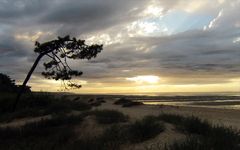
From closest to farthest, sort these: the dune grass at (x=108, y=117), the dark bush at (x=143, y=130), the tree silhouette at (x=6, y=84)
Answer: the dark bush at (x=143, y=130)
the dune grass at (x=108, y=117)
the tree silhouette at (x=6, y=84)

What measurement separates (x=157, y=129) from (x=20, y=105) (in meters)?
18.4

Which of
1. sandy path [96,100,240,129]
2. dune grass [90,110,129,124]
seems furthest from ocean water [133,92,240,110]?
dune grass [90,110,129,124]

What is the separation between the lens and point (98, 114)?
21.2 meters

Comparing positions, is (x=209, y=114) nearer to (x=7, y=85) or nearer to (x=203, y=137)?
(x=203, y=137)

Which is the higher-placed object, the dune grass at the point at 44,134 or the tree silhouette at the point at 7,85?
the tree silhouette at the point at 7,85

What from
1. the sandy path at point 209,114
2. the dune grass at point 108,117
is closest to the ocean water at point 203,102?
the sandy path at point 209,114

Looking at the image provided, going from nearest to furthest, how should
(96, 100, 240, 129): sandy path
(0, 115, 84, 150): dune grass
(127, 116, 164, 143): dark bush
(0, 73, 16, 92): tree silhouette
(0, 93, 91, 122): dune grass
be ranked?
(127, 116, 164, 143): dark bush, (0, 115, 84, 150): dune grass, (96, 100, 240, 129): sandy path, (0, 93, 91, 122): dune grass, (0, 73, 16, 92): tree silhouette

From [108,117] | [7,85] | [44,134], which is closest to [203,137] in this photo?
[108,117]

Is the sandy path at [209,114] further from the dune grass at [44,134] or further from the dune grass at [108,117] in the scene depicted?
the dune grass at [44,134]

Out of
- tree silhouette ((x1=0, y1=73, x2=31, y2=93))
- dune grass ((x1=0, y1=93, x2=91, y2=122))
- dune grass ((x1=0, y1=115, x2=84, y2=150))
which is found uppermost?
tree silhouette ((x1=0, y1=73, x2=31, y2=93))

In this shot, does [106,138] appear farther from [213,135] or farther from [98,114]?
[98,114]

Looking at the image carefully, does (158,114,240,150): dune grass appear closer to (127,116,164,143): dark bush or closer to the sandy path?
(127,116,164,143): dark bush

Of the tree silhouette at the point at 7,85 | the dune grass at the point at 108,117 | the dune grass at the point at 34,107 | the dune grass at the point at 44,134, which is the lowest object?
the dune grass at the point at 44,134

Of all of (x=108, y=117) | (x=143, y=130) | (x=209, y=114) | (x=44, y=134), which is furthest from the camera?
(x=209, y=114)
